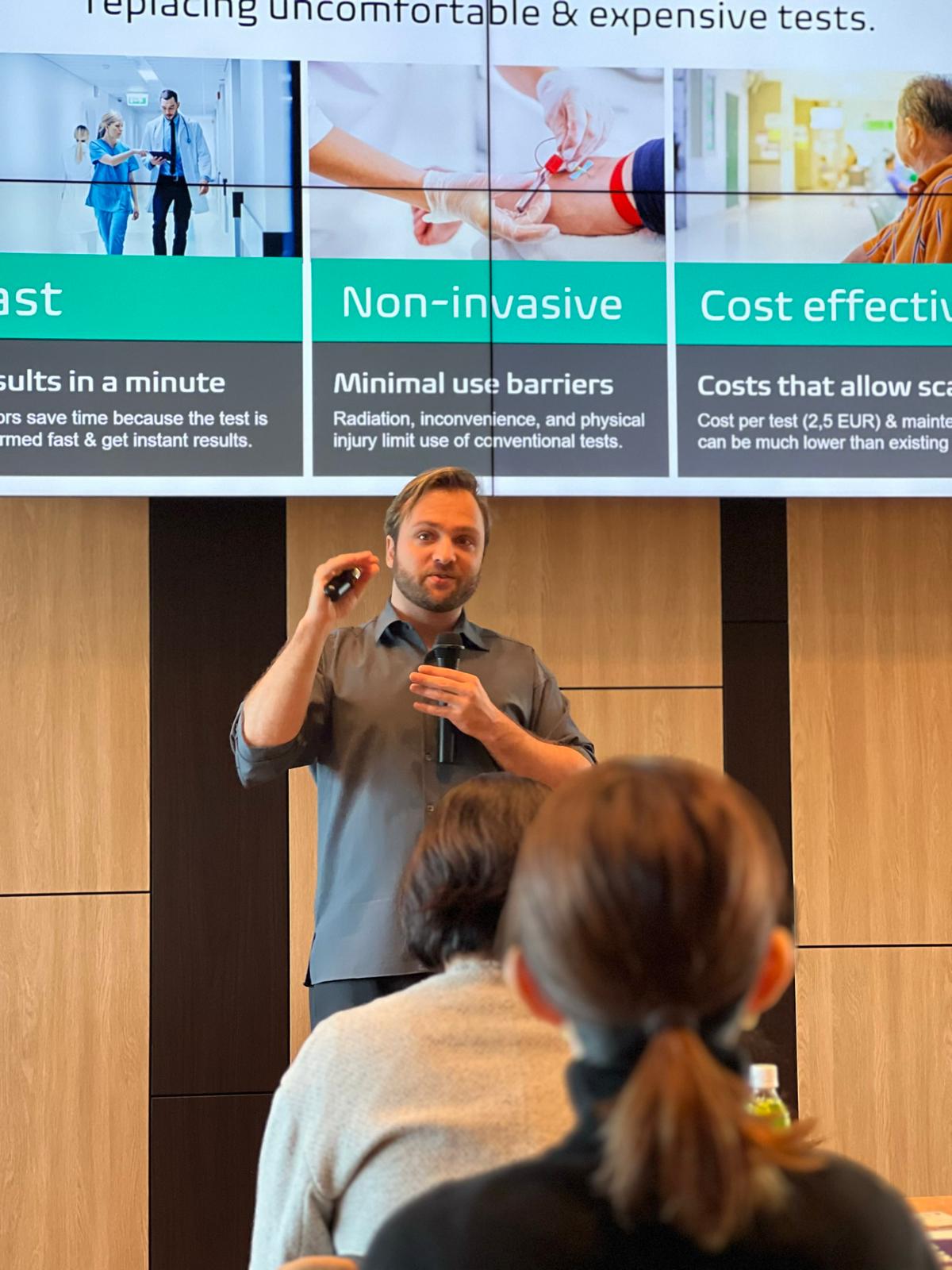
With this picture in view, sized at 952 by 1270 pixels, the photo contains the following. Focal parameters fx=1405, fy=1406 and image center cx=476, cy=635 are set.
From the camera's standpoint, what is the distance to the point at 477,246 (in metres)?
3.50

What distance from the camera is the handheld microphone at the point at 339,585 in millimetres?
2693

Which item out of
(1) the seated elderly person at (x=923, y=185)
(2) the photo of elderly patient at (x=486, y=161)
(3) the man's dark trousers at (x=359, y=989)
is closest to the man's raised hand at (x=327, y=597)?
(3) the man's dark trousers at (x=359, y=989)

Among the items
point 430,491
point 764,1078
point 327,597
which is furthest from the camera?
point 430,491

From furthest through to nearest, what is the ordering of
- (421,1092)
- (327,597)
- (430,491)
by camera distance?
(430,491) → (327,597) → (421,1092)

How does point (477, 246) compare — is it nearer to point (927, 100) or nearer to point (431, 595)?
point (431, 595)

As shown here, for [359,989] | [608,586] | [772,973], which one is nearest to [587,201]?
[608,586]

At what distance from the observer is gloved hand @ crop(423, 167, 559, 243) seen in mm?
3482

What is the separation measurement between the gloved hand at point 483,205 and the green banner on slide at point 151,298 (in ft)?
1.25

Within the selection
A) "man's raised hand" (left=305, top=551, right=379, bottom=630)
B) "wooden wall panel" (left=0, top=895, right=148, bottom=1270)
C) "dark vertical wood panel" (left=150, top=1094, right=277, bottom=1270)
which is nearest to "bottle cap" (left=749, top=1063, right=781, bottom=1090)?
"man's raised hand" (left=305, top=551, right=379, bottom=630)

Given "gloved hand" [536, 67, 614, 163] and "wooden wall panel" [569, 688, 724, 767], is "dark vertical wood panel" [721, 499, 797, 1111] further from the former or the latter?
"gloved hand" [536, 67, 614, 163]

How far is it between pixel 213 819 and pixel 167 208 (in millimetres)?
1526

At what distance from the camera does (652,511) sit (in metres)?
3.80

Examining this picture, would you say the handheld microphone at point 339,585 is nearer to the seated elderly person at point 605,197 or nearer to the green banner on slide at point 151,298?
the green banner on slide at point 151,298

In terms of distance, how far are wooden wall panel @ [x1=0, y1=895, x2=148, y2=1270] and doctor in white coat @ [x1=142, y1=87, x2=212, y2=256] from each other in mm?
1685
